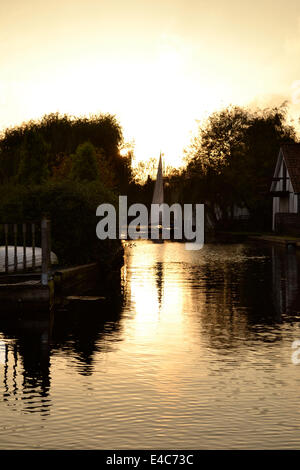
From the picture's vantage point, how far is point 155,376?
10.3 meters

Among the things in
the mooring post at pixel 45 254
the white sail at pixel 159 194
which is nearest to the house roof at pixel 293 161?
the white sail at pixel 159 194

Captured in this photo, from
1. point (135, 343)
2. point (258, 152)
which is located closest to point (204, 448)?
point (135, 343)

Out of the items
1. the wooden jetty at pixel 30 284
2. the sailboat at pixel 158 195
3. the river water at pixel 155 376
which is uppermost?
the sailboat at pixel 158 195

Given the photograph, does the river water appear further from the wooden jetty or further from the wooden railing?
the wooden railing

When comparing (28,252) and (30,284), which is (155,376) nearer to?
(30,284)

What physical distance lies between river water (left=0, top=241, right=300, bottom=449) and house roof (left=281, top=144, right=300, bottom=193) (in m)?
52.5

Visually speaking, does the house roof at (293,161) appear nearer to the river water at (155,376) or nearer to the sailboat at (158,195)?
the sailboat at (158,195)

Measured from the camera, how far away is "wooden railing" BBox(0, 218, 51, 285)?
1759 cm

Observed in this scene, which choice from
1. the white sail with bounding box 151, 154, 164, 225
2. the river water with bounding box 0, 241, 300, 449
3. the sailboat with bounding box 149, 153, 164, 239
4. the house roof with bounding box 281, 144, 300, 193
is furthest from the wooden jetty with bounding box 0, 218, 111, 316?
the white sail with bounding box 151, 154, 164, 225

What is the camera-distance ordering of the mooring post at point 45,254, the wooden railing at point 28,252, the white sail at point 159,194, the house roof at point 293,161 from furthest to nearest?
1. the white sail at point 159,194
2. the house roof at point 293,161
3. the wooden railing at point 28,252
4. the mooring post at point 45,254

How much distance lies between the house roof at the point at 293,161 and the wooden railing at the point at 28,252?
4565cm

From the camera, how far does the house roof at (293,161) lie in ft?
235

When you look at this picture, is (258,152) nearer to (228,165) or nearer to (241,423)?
(228,165)

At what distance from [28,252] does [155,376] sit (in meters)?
12.0
